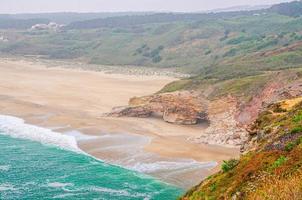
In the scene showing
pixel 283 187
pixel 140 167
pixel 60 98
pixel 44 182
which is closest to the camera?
pixel 283 187

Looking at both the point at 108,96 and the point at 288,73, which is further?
the point at 108,96

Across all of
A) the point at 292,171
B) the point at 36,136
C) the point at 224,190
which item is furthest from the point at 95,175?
the point at 292,171

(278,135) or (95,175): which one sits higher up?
(278,135)

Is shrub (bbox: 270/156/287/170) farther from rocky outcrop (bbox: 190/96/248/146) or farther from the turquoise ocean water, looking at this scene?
rocky outcrop (bbox: 190/96/248/146)

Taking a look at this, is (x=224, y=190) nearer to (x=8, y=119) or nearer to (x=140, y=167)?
(x=140, y=167)

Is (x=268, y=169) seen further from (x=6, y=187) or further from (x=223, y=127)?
(x=223, y=127)

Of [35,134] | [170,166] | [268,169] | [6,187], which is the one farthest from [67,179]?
[268,169]

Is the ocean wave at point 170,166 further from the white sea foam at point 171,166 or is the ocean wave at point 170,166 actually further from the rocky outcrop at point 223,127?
the rocky outcrop at point 223,127

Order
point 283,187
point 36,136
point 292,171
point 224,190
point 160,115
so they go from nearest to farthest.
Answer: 1. point 283,187
2. point 292,171
3. point 224,190
4. point 36,136
5. point 160,115
